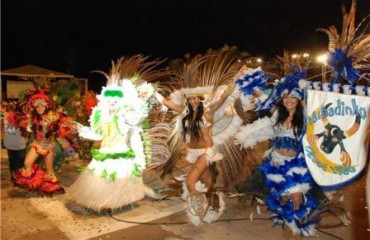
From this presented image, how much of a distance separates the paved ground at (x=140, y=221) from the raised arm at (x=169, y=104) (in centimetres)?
142

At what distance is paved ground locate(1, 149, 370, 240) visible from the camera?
4.93m

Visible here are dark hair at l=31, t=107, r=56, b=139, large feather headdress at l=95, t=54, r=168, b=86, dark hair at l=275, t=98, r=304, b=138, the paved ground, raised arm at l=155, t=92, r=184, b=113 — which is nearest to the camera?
dark hair at l=275, t=98, r=304, b=138

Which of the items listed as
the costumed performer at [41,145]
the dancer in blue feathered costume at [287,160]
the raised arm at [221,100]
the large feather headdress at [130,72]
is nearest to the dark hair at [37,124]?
the costumed performer at [41,145]

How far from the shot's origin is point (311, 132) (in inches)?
177

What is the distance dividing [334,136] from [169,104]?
2.37 m

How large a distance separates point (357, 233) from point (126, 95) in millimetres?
3420

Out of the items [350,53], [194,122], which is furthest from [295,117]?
[194,122]

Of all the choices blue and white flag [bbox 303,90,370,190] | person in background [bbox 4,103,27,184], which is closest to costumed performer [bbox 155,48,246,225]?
blue and white flag [bbox 303,90,370,190]

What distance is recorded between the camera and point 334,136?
4.21 metres

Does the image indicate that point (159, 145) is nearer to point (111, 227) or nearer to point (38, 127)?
point (111, 227)

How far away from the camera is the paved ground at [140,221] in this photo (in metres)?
4.93

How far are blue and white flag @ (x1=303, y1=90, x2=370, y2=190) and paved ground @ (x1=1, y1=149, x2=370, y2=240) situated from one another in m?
1.06

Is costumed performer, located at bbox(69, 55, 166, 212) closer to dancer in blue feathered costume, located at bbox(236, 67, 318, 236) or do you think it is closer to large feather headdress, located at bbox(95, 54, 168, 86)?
large feather headdress, located at bbox(95, 54, 168, 86)

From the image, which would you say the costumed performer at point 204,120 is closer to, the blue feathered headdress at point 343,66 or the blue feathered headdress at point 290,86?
the blue feathered headdress at point 290,86
